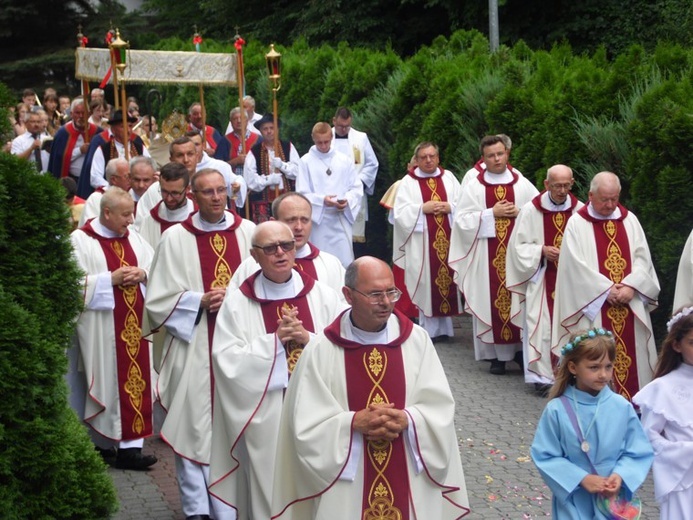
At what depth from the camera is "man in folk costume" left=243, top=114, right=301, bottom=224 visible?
15.2 m

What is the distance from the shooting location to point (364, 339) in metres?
5.70

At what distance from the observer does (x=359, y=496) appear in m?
5.69

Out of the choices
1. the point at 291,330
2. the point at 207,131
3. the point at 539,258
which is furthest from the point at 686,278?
the point at 207,131

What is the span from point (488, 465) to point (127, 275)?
2.64m

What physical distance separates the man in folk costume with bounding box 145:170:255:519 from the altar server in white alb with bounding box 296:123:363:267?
21.1ft

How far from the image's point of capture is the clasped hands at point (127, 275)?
8.67 m

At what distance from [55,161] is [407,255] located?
541 cm

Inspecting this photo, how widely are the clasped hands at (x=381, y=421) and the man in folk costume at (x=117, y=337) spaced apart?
11.5ft

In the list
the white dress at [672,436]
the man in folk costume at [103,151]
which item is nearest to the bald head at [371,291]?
the white dress at [672,436]

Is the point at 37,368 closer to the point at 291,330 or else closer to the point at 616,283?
the point at 291,330

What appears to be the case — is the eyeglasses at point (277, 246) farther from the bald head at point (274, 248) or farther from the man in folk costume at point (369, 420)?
the man in folk costume at point (369, 420)

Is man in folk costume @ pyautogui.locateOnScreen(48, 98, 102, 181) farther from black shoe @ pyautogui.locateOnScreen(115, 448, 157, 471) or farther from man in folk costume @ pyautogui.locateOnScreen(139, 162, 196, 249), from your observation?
black shoe @ pyautogui.locateOnScreen(115, 448, 157, 471)

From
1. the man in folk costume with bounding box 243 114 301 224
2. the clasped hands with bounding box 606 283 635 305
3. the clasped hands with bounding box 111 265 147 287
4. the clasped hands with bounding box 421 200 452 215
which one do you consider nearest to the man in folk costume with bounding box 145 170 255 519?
the clasped hands with bounding box 111 265 147 287

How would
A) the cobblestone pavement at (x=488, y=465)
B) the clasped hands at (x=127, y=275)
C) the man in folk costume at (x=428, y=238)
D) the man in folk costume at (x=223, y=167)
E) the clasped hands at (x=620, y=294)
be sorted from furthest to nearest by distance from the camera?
the man in folk costume at (x=428, y=238) < the man in folk costume at (x=223, y=167) < the clasped hands at (x=620, y=294) < the clasped hands at (x=127, y=275) < the cobblestone pavement at (x=488, y=465)
